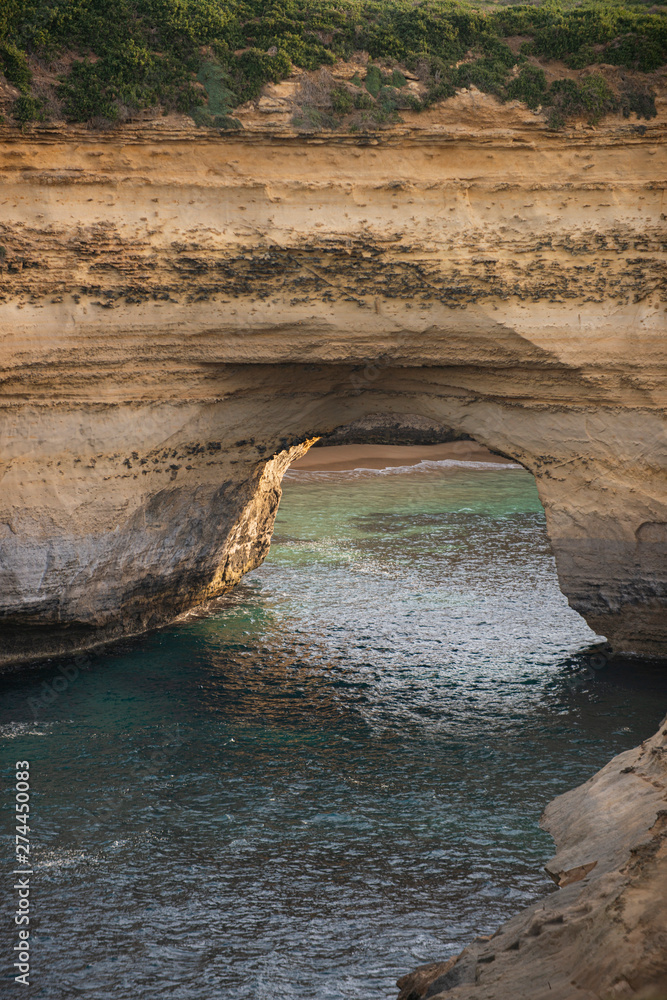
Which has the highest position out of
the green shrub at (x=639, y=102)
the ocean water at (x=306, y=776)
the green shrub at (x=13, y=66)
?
the green shrub at (x=13, y=66)

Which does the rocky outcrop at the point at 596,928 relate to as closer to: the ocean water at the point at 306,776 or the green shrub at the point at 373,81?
the ocean water at the point at 306,776

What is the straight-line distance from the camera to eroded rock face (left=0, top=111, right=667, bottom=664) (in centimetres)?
1062

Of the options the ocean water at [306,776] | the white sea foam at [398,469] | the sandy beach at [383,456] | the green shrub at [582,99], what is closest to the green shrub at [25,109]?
the green shrub at [582,99]

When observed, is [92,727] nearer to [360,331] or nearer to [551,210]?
[360,331]

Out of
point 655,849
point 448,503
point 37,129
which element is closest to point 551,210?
point 37,129

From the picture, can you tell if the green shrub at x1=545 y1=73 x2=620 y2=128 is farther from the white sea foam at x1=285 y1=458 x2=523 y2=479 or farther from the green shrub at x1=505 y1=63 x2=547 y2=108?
the white sea foam at x1=285 y1=458 x2=523 y2=479

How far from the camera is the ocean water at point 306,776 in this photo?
22.9ft

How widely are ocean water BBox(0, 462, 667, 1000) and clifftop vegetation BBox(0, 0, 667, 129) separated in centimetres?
705

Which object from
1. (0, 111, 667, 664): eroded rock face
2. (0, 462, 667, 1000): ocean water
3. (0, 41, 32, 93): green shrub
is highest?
(0, 41, 32, 93): green shrub

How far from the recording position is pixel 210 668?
12.2 meters

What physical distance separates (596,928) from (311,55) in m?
9.97

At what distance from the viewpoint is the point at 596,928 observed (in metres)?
4.91

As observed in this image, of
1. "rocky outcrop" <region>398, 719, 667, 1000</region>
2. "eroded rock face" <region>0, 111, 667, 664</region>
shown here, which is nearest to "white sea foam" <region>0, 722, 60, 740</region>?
"eroded rock face" <region>0, 111, 667, 664</region>

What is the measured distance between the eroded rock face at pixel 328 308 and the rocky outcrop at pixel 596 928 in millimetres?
4765
